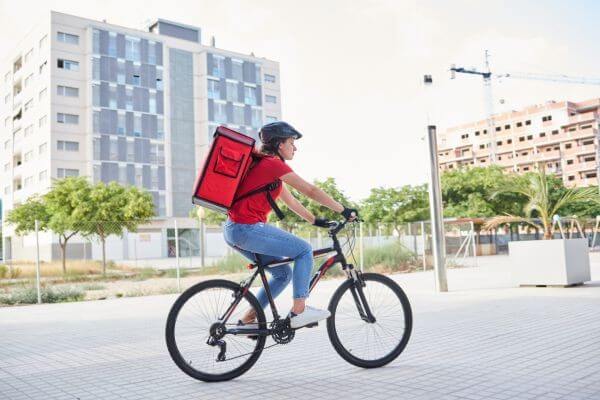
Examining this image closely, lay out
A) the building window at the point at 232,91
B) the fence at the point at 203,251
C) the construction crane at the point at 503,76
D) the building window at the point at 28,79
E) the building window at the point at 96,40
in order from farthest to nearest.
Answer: the construction crane at the point at 503,76 < the building window at the point at 232,91 < the building window at the point at 28,79 < the building window at the point at 96,40 < the fence at the point at 203,251

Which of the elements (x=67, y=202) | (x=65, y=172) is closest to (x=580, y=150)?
(x=65, y=172)

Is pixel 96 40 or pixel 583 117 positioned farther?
pixel 583 117

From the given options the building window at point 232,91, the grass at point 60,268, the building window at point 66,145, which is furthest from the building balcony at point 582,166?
the grass at point 60,268

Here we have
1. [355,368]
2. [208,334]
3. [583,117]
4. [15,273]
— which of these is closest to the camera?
[208,334]

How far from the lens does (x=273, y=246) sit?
4281mm

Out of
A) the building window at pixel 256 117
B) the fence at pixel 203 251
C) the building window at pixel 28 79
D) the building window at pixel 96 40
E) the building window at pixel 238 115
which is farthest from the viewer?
the building window at pixel 256 117

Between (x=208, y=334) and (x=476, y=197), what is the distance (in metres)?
38.6

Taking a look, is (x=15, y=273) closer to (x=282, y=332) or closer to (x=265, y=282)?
(x=265, y=282)

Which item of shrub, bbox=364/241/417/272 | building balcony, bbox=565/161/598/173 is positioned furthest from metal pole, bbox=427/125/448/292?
building balcony, bbox=565/161/598/173

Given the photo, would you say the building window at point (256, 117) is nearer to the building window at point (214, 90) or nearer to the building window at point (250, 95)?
the building window at point (250, 95)

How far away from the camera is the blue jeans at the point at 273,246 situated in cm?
424

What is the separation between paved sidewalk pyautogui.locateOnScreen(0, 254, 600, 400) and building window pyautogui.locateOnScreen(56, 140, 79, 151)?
52203 mm

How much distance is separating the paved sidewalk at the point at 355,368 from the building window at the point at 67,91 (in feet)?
176

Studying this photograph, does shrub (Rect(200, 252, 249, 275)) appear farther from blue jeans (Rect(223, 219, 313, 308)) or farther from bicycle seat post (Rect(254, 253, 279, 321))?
blue jeans (Rect(223, 219, 313, 308))
